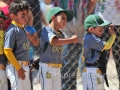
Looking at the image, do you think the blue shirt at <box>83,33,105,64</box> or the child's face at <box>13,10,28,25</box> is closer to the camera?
the child's face at <box>13,10,28,25</box>

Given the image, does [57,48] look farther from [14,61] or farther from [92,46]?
[14,61]

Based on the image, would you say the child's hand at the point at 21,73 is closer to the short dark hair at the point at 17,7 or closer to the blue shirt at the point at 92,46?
the short dark hair at the point at 17,7

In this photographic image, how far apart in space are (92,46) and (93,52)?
67 millimetres

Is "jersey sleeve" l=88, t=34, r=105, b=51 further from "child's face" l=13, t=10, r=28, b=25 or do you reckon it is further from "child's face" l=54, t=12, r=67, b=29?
"child's face" l=13, t=10, r=28, b=25

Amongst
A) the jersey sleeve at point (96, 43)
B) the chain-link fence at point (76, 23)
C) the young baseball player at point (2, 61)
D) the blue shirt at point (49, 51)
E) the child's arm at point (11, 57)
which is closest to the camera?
the child's arm at point (11, 57)

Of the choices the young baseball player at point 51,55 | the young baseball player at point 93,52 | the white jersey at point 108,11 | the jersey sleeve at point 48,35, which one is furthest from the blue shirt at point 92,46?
the white jersey at point 108,11

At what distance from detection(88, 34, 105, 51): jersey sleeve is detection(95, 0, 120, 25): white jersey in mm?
625

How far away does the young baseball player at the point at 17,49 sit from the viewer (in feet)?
9.29

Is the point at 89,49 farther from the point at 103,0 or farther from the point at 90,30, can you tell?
the point at 103,0

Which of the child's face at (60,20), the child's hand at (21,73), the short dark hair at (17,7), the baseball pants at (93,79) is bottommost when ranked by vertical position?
the baseball pants at (93,79)

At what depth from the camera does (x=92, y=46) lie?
10.5 feet

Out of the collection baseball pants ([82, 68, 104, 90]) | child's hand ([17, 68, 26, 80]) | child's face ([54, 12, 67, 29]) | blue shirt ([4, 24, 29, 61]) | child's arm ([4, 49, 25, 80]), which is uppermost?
child's face ([54, 12, 67, 29])

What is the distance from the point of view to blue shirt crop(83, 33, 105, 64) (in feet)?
10.4

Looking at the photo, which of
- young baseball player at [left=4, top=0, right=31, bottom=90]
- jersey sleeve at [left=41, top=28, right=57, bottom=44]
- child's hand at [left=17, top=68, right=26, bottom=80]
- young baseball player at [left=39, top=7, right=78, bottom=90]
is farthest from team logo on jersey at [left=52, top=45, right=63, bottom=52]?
child's hand at [left=17, top=68, right=26, bottom=80]
